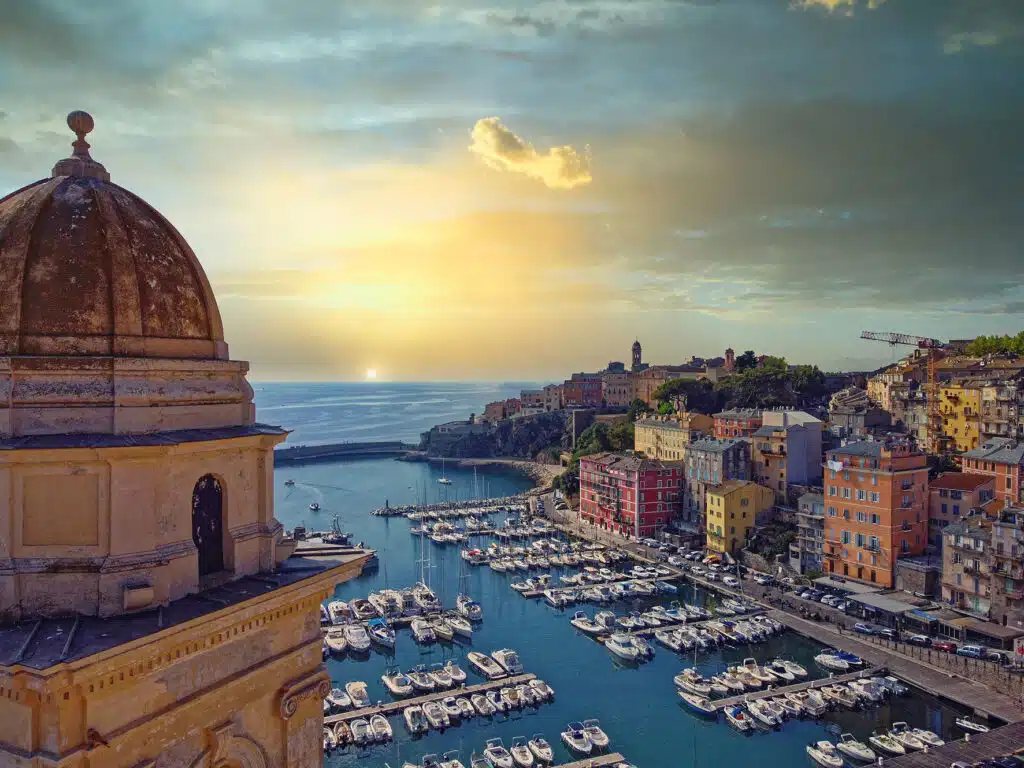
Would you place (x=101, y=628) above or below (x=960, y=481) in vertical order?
above

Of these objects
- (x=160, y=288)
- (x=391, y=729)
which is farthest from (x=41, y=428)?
(x=391, y=729)

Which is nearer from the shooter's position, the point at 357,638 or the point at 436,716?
the point at 436,716

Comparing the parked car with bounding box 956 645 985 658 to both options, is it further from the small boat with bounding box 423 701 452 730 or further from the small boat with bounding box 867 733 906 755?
the small boat with bounding box 423 701 452 730

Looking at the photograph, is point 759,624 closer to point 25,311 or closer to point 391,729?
point 391,729

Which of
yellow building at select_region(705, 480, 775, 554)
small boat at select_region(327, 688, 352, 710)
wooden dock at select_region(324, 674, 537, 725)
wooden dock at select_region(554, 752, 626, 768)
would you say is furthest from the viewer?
yellow building at select_region(705, 480, 775, 554)

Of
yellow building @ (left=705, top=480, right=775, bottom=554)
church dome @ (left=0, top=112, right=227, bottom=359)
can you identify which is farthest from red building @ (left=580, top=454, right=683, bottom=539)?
church dome @ (left=0, top=112, right=227, bottom=359)

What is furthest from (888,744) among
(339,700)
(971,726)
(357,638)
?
(357,638)

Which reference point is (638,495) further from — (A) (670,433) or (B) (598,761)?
(B) (598,761)
